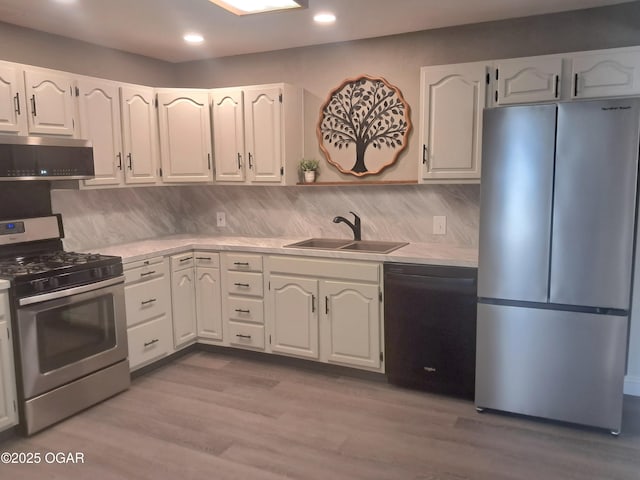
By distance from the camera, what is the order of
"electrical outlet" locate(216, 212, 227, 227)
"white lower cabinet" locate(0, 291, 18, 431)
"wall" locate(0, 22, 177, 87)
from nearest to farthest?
"white lower cabinet" locate(0, 291, 18, 431), "wall" locate(0, 22, 177, 87), "electrical outlet" locate(216, 212, 227, 227)

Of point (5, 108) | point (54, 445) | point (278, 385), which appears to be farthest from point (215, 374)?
point (5, 108)

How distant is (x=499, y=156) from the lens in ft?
8.93

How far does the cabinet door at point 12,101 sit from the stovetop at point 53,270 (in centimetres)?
80

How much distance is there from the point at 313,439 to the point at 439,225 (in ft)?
5.86

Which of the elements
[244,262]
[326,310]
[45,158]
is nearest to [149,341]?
[244,262]

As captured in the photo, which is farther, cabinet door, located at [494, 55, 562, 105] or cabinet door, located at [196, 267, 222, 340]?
cabinet door, located at [196, 267, 222, 340]

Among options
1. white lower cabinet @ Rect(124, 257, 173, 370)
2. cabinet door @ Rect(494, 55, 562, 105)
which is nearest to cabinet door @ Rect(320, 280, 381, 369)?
white lower cabinet @ Rect(124, 257, 173, 370)

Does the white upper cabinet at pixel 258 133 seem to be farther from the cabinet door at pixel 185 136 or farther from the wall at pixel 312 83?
the wall at pixel 312 83

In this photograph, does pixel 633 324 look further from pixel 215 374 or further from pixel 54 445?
pixel 54 445

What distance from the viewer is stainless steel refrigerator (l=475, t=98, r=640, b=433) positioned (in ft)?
8.27

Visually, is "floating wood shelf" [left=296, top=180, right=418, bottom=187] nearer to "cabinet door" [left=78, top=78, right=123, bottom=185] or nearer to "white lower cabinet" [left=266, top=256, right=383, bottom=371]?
"white lower cabinet" [left=266, top=256, right=383, bottom=371]

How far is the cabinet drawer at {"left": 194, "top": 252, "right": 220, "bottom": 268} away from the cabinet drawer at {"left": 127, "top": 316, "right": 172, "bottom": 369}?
1.62 feet

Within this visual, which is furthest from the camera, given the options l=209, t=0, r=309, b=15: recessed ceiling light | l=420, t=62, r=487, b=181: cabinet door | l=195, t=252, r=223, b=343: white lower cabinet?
l=195, t=252, r=223, b=343: white lower cabinet

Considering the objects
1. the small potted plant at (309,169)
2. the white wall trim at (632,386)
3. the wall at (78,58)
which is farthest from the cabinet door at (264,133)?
the white wall trim at (632,386)
